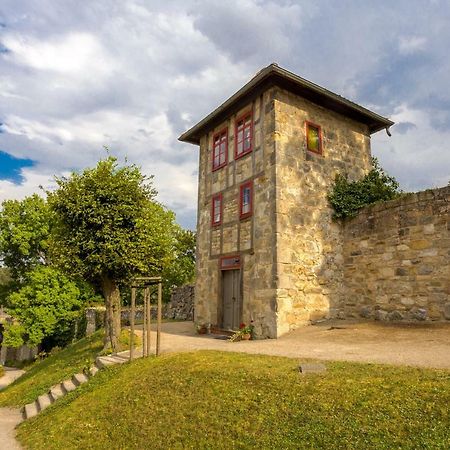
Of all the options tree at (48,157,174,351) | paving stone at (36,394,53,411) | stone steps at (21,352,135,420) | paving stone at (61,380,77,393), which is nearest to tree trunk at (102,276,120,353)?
tree at (48,157,174,351)

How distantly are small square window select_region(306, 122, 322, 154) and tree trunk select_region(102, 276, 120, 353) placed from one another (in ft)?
25.8

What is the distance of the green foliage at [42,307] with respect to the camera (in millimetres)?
23359

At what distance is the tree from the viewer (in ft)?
37.2

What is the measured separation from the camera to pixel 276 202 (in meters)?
11.9

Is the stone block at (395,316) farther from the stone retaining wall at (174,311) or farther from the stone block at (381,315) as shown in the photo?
the stone retaining wall at (174,311)

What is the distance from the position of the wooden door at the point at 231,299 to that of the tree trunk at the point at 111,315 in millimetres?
3684

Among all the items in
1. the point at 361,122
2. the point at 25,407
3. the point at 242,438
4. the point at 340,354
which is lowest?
the point at 25,407

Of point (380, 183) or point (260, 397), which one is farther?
point (380, 183)

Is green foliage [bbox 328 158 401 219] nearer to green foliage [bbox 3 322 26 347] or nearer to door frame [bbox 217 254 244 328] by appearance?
door frame [bbox 217 254 244 328]

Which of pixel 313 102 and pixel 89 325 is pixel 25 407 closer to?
pixel 313 102

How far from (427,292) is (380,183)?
458 centimetres

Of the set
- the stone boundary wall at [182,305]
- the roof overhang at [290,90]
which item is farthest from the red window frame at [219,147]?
the stone boundary wall at [182,305]

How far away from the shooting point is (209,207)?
15.2 m

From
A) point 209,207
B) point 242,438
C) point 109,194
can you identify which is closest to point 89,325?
point 209,207
